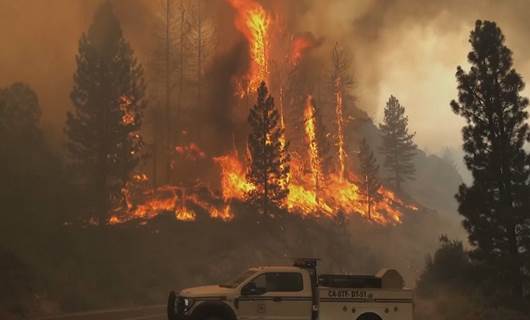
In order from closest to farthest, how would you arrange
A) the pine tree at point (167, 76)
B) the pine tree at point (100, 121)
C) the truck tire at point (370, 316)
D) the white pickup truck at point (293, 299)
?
the white pickup truck at point (293, 299)
the truck tire at point (370, 316)
the pine tree at point (100, 121)
the pine tree at point (167, 76)

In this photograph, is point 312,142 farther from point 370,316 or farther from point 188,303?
point 188,303

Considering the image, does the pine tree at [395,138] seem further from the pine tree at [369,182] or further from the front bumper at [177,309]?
the front bumper at [177,309]

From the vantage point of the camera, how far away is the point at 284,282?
498 inches

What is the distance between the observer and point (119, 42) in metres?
43.6

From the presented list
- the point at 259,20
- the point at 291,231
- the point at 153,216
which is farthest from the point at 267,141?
the point at 259,20

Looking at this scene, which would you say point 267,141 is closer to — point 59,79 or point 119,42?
point 119,42

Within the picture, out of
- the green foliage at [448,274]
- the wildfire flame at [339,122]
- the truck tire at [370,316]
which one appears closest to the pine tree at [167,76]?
the wildfire flame at [339,122]

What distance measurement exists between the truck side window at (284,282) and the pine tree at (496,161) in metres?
15.4

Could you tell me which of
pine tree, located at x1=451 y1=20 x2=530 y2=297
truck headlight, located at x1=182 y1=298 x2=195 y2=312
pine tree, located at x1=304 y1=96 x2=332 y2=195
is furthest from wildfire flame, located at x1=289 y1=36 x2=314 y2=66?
truck headlight, located at x1=182 y1=298 x2=195 y2=312

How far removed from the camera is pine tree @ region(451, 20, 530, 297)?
24.1 m

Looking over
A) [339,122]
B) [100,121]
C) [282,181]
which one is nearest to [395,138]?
[339,122]

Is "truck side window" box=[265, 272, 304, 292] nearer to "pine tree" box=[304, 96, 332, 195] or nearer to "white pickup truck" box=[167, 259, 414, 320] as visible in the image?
"white pickup truck" box=[167, 259, 414, 320]

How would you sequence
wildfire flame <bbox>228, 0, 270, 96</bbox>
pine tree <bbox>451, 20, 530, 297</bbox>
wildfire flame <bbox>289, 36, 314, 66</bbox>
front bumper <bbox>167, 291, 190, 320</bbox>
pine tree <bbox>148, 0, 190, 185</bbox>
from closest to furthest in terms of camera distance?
front bumper <bbox>167, 291, 190, 320</bbox> < pine tree <bbox>451, 20, 530, 297</bbox> < pine tree <bbox>148, 0, 190, 185</bbox> < wildfire flame <bbox>228, 0, 270, 96</bbox> < wildfire flame <bbox>289, 36, 314, 66</bbox>

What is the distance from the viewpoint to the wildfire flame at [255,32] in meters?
67.4
